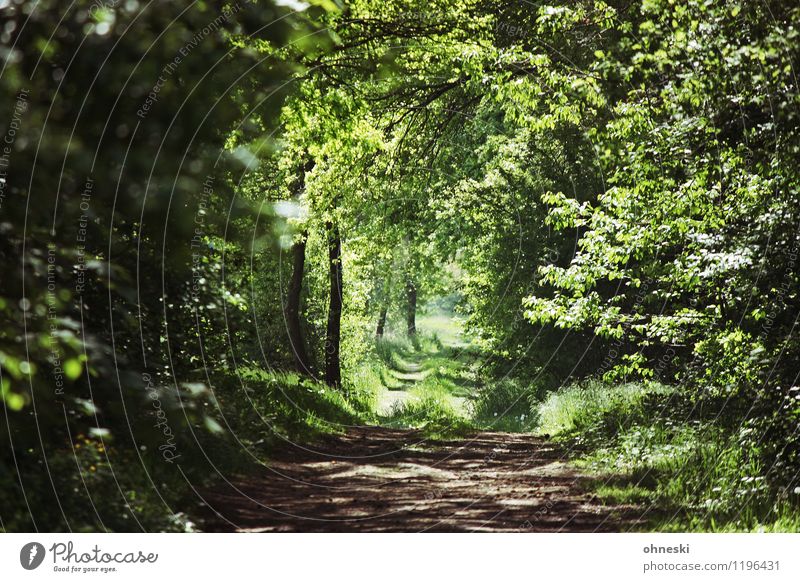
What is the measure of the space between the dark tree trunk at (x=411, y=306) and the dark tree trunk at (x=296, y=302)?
6.16ft

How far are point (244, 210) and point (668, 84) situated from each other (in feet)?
12.2

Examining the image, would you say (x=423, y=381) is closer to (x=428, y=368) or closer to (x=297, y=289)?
(x=428, y=368)

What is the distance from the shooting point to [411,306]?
23.8 feet

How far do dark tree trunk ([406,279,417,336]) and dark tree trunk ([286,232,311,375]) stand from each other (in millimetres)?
1877

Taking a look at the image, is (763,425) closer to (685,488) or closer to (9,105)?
(685,488)

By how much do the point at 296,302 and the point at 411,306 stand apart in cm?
214

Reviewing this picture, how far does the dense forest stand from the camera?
3055mm

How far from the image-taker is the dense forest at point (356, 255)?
120 inches
